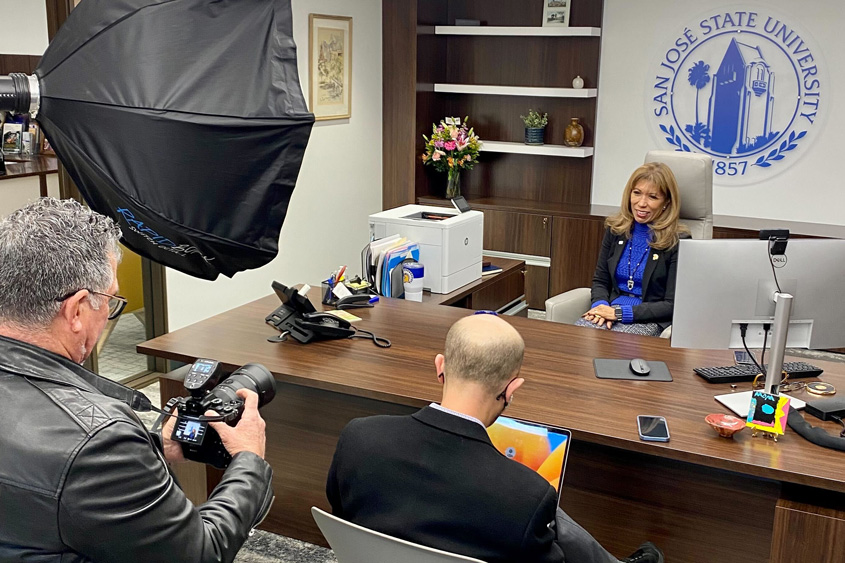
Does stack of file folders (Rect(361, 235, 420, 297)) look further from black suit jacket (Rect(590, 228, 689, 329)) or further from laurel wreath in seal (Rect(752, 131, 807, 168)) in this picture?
laurel wreath in seal (Rect(752, 131, 807, 168))

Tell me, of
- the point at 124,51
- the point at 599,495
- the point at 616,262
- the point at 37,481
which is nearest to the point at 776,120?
the point at 616,262

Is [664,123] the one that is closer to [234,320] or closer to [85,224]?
[234,320]

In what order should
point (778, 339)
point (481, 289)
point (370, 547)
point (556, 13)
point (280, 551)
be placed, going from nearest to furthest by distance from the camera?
point (370, 547)
point (778, 339)
point (280, 551)
point (481, 289)
point (556, 13)

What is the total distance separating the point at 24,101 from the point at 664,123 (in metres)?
4.97

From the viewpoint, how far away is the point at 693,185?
3.96 metres

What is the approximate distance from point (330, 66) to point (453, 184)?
120 cm

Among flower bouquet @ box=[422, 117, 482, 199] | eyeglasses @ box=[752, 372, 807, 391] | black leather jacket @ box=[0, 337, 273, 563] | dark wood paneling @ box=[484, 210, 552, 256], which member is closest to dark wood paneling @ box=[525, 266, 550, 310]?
dark wood paneling @ box=[484, 210, 552, 256]

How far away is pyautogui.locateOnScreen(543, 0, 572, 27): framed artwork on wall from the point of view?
228 inches

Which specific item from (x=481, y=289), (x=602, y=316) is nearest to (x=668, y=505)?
(x=602, y=316)

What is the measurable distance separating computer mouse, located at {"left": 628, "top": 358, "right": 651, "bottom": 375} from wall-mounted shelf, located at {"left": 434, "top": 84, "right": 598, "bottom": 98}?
3.31 metres

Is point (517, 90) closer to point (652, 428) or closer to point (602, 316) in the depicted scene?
point (602, 316)

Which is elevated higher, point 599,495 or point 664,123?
point 664,123

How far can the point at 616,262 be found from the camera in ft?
13.0

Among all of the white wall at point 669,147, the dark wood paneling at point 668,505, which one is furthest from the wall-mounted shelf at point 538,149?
the dark wood paneling at point 668,505
